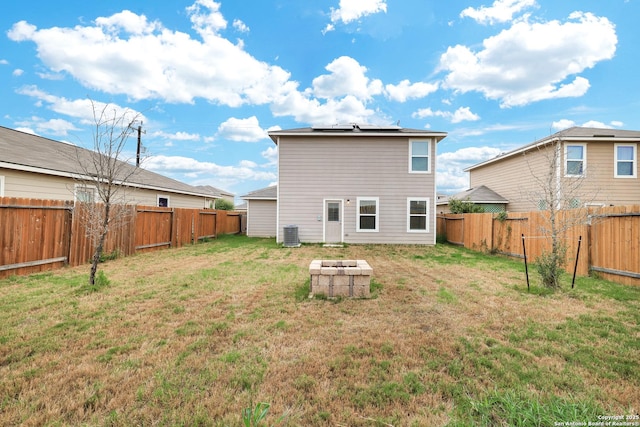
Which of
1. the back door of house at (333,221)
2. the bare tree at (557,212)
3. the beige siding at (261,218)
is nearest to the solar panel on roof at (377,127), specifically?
the back door of house at (333,221)

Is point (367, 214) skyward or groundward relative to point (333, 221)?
skyward

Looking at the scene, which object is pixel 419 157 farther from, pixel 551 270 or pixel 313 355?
pixel 313 355

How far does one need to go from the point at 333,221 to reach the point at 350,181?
2072 mm

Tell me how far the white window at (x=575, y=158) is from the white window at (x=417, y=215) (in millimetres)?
6688

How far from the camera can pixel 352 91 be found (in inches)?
675

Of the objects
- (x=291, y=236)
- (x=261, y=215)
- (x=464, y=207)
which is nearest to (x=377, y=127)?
(x=464, y=207)

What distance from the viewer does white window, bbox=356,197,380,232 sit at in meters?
13.0

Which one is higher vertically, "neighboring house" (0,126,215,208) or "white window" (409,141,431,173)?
"white window" (409,141,431,173)

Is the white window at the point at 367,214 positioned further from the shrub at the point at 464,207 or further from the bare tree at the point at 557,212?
the bare tree at the point at 557,212

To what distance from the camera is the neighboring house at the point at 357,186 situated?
42.5 feet

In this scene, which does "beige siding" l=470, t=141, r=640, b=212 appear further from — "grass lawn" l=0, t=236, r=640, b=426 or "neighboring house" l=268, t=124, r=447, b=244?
"grass lawn" l=0, t=236, r=640, b=426

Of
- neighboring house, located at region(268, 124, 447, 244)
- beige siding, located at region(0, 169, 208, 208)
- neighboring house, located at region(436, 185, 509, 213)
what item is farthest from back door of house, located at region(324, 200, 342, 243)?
beige siding, located at region(0, 169, 208, 208)

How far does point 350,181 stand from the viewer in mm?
13117

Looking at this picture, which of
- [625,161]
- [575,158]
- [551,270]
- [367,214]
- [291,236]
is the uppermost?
[575,158]
